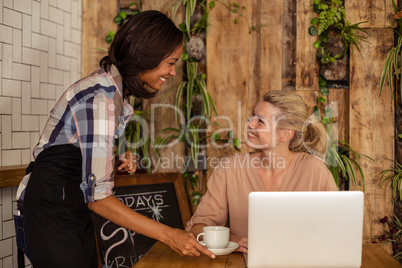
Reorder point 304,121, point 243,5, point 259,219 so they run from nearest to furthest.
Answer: point 259,219
point 304,121
point 243,5

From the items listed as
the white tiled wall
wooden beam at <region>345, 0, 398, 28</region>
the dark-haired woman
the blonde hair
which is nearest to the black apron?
the dark-haired woman

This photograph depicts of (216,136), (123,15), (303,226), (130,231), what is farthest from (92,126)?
(123,15)

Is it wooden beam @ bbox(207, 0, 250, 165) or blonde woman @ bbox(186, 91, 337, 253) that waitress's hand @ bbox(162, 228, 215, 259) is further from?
wooden beam @ bbox(207, 0, 250, 165)

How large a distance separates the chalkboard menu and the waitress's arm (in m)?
1.24

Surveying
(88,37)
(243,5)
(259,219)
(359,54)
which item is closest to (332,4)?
(359,54)

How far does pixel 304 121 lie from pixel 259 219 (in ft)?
3.93

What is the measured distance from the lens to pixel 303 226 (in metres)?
1.24

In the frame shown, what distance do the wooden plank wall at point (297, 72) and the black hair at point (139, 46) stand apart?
1443 mm

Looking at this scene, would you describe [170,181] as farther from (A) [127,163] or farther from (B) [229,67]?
(A) [127,163]

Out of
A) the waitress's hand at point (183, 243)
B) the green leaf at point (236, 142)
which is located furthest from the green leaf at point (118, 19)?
the waitress's hand at point (183, 243)

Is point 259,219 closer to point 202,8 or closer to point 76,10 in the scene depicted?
point 202,8

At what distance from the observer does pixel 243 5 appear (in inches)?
122

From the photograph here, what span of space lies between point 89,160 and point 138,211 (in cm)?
144

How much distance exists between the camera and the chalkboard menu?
259 cm
